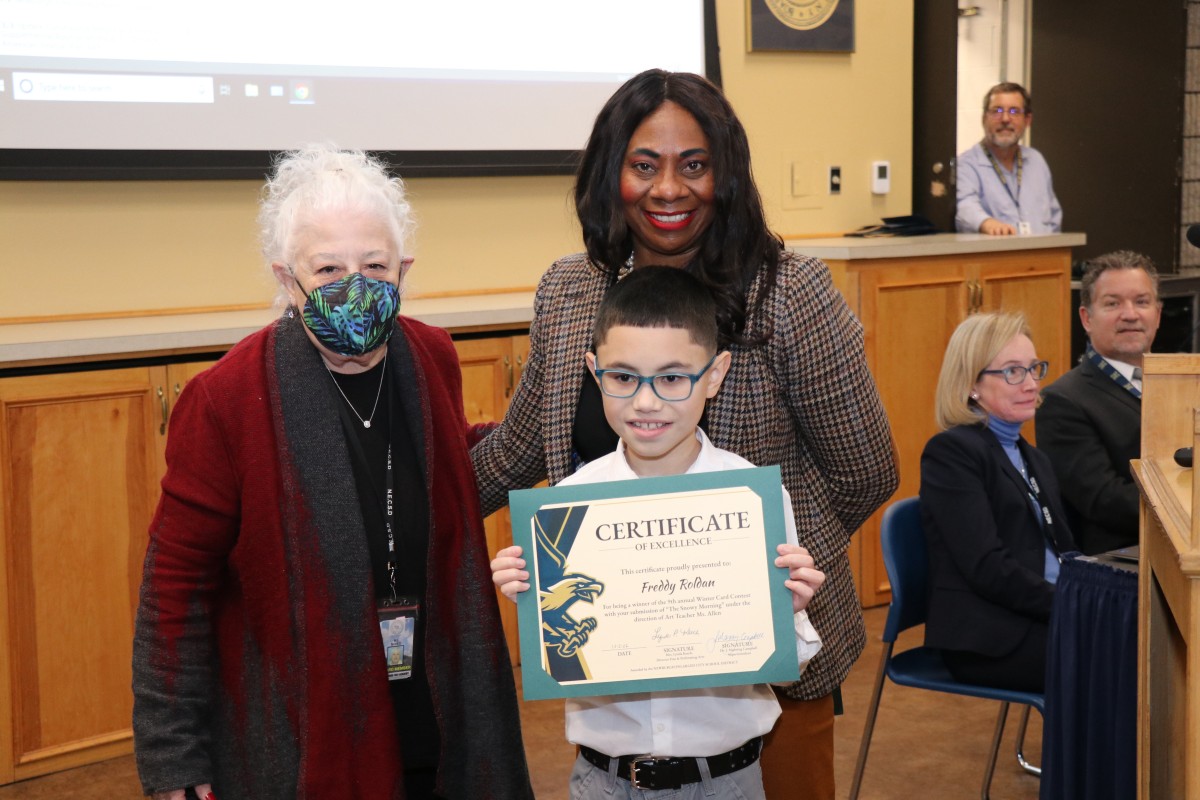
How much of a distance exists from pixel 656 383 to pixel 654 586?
27 centimetres

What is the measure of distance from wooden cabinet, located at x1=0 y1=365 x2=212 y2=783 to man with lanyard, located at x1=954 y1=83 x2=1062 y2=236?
3.81 metres

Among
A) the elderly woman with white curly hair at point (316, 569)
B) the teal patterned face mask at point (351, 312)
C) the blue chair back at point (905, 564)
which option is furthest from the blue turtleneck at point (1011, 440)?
the teal patterned face mask at point (351, 312)

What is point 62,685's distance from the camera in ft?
11.0

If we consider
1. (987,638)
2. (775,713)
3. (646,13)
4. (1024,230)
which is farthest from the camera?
(1024,230)

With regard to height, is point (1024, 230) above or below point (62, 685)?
above

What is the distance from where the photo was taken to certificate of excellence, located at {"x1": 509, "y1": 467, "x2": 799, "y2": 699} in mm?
Result: 1603

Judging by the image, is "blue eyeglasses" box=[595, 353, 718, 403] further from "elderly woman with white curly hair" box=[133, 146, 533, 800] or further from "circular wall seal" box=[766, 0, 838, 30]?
"circular wall seal" box=[766, 0, 838, 30]

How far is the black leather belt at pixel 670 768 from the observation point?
168 cm

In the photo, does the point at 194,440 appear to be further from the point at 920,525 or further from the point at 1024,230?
the point at 1024,230

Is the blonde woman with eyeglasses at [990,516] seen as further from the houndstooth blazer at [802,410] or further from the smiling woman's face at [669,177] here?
the smiling woman's face at [669,177]

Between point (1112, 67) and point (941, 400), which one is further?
point (1112, 67)

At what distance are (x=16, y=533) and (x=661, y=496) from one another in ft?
7.59

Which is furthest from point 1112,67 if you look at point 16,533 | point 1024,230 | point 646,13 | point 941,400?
point 16,533

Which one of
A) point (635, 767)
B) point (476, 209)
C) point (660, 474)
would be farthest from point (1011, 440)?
point (476, 209)
